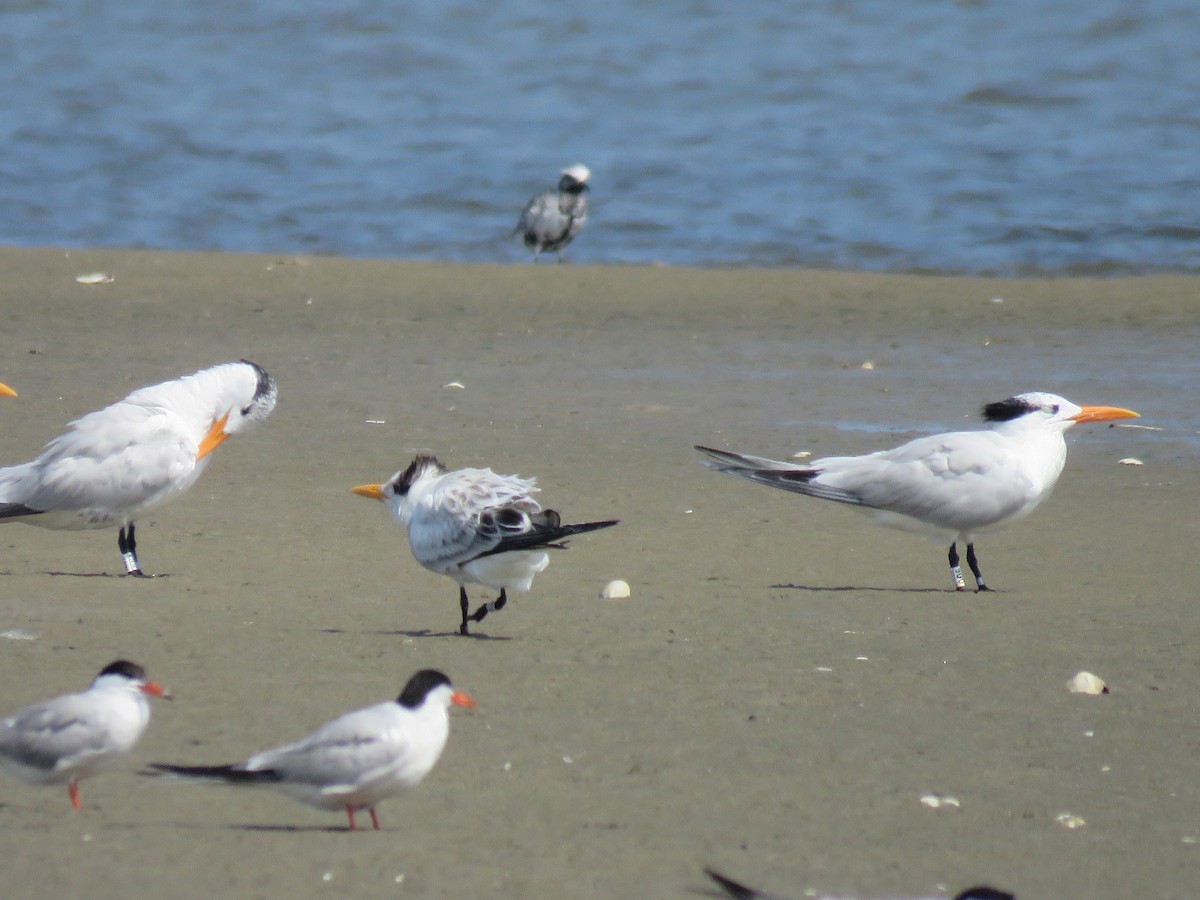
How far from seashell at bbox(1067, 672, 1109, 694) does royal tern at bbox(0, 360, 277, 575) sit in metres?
3.14

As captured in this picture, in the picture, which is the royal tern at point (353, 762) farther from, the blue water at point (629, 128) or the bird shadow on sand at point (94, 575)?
the blue water at point (629, 128)

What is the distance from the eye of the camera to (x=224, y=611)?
18.9 feet

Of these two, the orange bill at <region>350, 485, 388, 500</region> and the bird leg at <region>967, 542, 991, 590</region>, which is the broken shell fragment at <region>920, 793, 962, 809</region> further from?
the orange bill at <region>350, 485, 388, 500</region>

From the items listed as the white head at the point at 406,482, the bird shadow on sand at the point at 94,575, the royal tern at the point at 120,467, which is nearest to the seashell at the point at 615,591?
the white head at the point at 406,482

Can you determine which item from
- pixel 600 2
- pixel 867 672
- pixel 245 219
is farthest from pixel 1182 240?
pixel 600 2

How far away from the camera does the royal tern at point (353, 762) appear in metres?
3.86

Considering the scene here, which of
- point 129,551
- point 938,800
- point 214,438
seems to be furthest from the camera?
point 214,438

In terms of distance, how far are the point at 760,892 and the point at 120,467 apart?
3612 mm

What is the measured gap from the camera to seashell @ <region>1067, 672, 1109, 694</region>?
5199 mm

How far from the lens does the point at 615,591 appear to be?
243 inches

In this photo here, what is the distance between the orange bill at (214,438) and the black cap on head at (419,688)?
298 cm

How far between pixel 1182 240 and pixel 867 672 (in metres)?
10.7

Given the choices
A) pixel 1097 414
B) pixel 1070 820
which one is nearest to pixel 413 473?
pixel 1097 414

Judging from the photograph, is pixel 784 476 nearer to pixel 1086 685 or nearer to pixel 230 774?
pixel 1086 685
